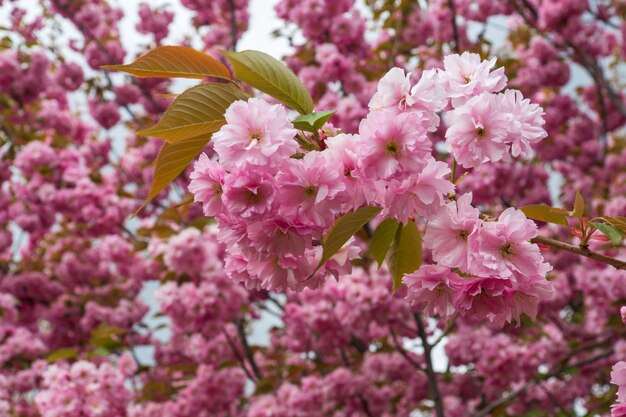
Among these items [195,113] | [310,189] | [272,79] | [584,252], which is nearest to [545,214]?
[584,252]

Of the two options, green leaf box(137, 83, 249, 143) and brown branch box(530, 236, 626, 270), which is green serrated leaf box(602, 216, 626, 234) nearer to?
brown branch box(530, 236, 626, 270)

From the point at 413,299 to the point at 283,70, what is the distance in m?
0.51

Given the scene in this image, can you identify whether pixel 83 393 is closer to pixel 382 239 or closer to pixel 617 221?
pixel 382 239

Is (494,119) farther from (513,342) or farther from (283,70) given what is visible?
(513,342)

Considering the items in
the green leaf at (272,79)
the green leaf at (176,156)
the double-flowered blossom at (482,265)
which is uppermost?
the green leaf at (272,79)

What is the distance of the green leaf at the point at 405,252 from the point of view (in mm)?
1312

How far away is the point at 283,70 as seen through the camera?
1.25m

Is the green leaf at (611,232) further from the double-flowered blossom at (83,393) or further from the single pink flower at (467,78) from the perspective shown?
the double-flowered blossom at (83,393)

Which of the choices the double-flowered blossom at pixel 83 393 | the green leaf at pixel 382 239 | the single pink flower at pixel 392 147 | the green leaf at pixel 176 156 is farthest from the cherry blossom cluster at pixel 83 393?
the single pink flower at pixel 392 147

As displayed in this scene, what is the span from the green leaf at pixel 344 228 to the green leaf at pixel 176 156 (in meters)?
0.30

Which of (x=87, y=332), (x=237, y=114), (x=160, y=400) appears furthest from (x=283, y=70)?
(x=87, y=332)

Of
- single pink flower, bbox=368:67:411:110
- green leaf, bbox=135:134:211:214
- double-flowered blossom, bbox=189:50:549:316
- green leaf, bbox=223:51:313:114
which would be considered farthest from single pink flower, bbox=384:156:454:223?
green leaf, bbox=135:134:211:214

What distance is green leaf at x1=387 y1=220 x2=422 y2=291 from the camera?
1.31 metres

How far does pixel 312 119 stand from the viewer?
112cm
